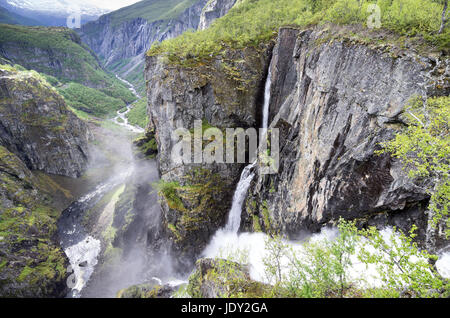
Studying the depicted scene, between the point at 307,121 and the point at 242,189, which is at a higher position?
the point at 307,121

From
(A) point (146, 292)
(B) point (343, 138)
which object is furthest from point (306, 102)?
(A) point (146, 292)

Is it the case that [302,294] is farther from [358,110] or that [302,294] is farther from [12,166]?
[12,166]

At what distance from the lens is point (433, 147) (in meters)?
10.1

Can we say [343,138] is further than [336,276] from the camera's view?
Yes

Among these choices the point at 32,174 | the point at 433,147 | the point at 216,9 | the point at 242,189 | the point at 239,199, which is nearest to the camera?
the point at 433,147

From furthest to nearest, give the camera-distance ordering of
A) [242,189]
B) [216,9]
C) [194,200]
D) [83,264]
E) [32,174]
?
1. [216,9]
2. [32,174]
3. [194,200]
4. [83,264]
5. [242,189]

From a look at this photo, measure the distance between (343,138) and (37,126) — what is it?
224 feet

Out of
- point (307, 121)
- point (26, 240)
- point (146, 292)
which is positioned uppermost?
point (307, 121)

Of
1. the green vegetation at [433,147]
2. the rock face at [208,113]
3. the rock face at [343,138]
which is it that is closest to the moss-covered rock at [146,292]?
the rock face at [343,138]

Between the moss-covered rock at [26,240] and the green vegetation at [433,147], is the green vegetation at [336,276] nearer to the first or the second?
the green vegetation at [433,147]

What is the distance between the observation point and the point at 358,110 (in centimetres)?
1775

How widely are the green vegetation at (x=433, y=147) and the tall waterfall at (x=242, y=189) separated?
23.3 meters

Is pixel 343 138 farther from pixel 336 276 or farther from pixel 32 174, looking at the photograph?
pixel 32 174
